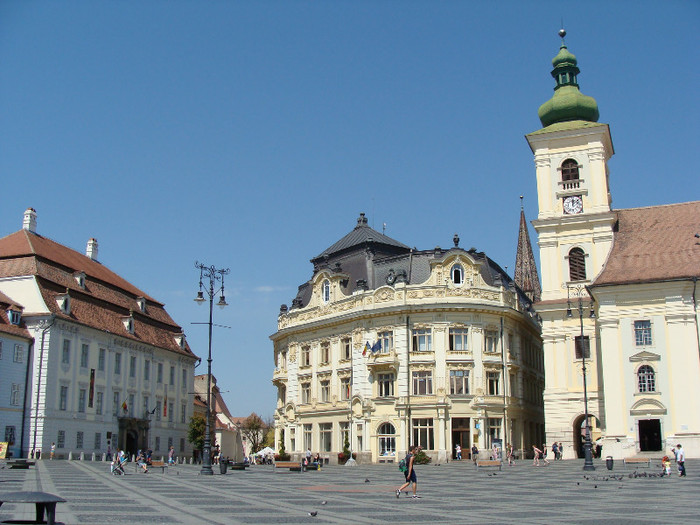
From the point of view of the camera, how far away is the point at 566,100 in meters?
58.9

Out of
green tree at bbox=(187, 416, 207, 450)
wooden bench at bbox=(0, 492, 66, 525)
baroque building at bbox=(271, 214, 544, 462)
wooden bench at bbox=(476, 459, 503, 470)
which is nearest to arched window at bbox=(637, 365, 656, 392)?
wooden bench at bbox=(476, 459, 503, 470)

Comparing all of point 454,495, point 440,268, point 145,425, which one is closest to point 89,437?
point 145,425

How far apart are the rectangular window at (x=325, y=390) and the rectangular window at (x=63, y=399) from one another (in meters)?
20.3

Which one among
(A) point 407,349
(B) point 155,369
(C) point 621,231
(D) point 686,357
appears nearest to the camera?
(D) point 686,357

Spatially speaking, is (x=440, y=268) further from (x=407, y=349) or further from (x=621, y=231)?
(x=621, y=231)

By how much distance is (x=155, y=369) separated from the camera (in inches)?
2712

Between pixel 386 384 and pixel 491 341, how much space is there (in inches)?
346

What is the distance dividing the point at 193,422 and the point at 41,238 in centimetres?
2148

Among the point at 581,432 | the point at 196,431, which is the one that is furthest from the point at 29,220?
the point at 581,432

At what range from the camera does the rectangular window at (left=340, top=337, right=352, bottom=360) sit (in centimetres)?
6356

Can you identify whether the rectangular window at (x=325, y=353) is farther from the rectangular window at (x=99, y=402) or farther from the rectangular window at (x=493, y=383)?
the rectangular window at (x=99, y=402)

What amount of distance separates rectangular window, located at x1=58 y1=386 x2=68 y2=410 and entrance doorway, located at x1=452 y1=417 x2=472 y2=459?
92.5 feet

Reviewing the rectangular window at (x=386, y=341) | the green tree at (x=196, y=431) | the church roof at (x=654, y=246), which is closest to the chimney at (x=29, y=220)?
the green tree at (x=196, y=431)

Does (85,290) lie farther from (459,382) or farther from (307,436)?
(459,382)
